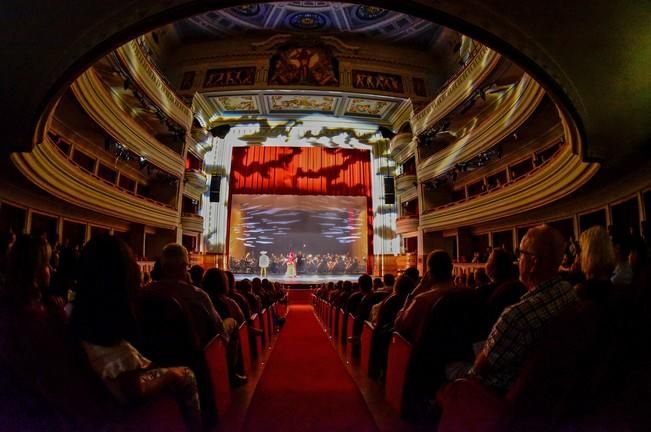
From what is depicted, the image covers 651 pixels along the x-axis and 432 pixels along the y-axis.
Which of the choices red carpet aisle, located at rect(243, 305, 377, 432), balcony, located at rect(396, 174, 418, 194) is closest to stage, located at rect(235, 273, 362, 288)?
balcony, located at rect(396, 174, 418, 194)

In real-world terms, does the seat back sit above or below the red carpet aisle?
above

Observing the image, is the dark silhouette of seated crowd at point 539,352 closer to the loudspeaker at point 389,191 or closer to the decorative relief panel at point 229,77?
the decorative relief panel at point 229,77

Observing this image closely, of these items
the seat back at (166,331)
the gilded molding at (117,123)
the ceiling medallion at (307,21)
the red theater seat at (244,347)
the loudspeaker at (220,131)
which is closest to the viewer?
the seat back at (166,331)

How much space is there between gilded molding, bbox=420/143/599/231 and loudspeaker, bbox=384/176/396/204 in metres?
3.51

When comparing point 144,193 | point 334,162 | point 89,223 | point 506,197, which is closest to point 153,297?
point 506,197

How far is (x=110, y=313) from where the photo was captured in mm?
1242

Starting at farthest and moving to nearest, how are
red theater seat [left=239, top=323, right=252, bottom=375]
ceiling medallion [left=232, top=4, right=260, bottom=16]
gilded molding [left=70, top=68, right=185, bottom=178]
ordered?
1. ceiling medallion [left=232, top=4, right=260, bottom=16]
2. gilded molding [left=70, top=68, right=185, bottom=178]
3. red theater seat [left=239, top=323, right=252, bottom=375]

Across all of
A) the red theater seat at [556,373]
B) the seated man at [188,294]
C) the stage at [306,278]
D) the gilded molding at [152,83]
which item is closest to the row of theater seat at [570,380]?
the red theater seat at [556,373]

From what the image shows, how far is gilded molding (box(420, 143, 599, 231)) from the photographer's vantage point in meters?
6.68

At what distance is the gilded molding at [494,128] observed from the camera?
27.5ft

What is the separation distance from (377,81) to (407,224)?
556 centimetres

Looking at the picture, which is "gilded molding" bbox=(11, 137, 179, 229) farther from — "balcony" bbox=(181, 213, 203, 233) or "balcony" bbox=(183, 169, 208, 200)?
"balcony" bbox=(183, 169, 208, 200)

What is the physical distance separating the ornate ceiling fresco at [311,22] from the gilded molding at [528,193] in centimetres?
683

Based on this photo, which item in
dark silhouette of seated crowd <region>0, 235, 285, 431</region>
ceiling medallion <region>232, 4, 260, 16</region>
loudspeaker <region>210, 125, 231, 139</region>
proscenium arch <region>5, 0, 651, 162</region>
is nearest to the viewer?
dark silhouette of seated crowd <region>0, 235, 285, 431</region>
